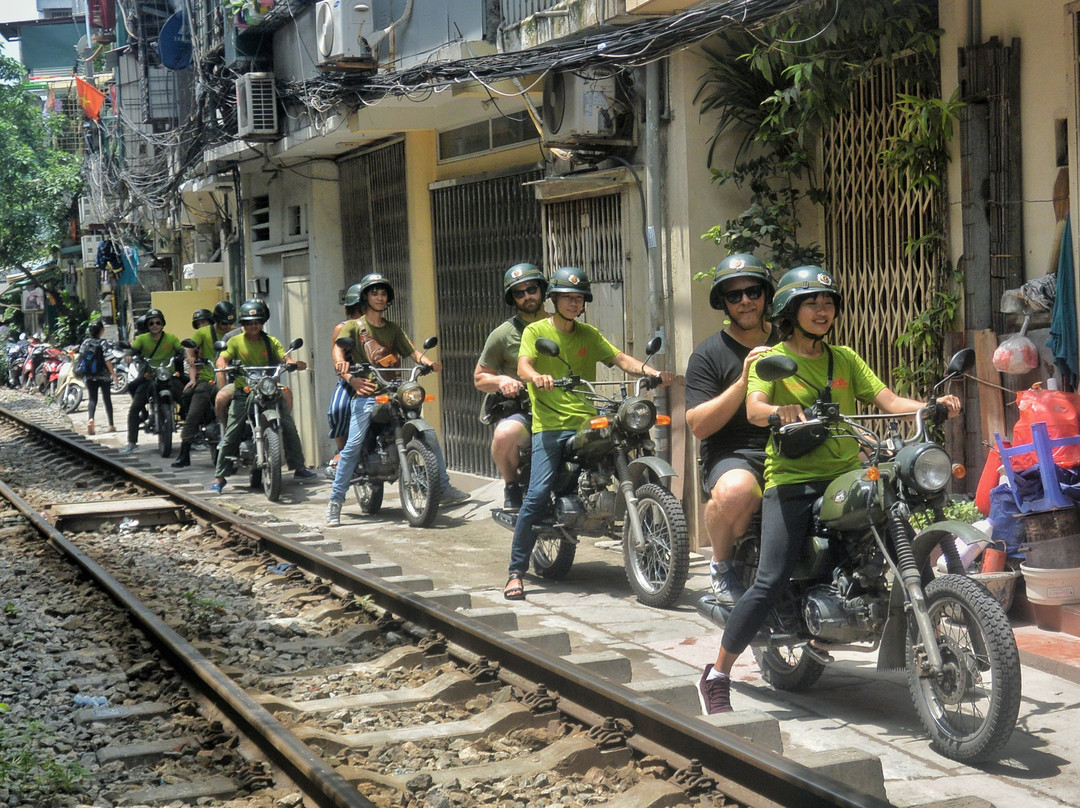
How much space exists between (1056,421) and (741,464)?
1.80 metres

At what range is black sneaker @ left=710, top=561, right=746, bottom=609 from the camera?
578 cm

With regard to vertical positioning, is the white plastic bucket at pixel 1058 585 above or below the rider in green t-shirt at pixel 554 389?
below

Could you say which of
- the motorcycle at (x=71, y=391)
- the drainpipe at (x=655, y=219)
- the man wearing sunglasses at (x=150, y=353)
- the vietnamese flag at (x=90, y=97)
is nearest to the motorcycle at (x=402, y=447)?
the drainpipe at (x=655, y=219)

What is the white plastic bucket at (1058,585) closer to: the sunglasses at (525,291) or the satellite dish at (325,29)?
the sunglasses at (525,291)

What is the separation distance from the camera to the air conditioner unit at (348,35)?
1270cm

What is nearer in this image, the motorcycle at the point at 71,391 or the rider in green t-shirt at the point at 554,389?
the rider in green t-shirt at the point at 554,389

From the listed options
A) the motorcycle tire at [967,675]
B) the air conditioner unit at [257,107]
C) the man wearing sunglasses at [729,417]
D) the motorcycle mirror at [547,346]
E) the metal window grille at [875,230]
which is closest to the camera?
the motorcycle tire at [967,675]

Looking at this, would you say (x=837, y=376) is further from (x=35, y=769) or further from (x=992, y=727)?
(x=35, y=769)

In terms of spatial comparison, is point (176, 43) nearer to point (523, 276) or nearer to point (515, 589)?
point (523, 276)

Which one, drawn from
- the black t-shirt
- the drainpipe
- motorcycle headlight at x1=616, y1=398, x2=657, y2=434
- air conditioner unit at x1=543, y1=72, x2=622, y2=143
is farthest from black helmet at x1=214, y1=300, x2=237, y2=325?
the black t-shirt

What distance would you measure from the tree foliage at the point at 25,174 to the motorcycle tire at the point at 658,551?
118 feet

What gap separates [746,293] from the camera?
6.06 m

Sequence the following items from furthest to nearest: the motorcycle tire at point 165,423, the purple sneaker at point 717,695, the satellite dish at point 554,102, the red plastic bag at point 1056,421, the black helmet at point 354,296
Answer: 1. the motorcycle tire at point 165,423
2. the black helmet at point 354,296
3. the satellite dish at point 554,102
4. the red plastic bag at point 1056,421
5. the purple sneaker at point 717,695

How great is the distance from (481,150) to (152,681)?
8.17 meters
